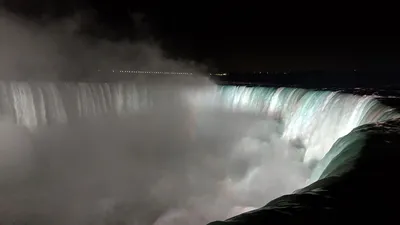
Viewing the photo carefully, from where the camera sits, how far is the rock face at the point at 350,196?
392 centimetres

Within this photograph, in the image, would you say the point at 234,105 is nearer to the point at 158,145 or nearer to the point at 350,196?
the point at 158,145

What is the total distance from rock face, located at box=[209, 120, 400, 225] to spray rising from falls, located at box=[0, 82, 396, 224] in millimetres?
2669

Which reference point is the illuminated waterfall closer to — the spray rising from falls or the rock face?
the spray rising from falls

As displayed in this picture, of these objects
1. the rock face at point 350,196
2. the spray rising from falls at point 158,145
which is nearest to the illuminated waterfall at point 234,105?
the spray rising from falls at point 158,145

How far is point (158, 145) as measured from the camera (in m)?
15.3

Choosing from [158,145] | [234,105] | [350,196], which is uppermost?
[350,196]

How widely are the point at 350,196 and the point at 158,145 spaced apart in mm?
11265

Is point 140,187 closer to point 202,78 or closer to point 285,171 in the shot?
point 285,171

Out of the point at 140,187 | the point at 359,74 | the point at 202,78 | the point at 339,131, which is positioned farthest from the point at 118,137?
the point at 359,74

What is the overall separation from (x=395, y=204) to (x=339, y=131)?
565 centimetres

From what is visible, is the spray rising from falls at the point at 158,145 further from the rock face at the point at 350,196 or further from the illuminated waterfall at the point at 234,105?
the rock face at the point at 350,196

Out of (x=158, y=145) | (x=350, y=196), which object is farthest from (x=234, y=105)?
(x=350, y=196)

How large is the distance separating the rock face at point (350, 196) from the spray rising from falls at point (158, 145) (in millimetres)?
2669

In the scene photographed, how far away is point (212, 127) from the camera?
55.7 feet
